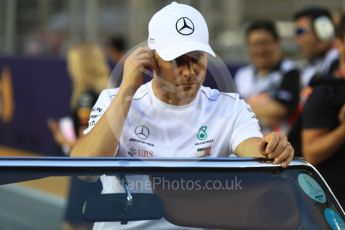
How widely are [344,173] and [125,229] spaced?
6.19 ft

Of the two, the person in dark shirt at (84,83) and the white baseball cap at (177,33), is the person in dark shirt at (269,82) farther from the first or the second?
the white baseball cap at (177,33)

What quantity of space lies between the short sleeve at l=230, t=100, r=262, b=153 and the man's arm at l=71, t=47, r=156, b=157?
1.30 feet

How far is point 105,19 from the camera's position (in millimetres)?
16625

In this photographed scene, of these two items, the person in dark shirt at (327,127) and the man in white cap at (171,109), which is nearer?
the man in white cap at (171,109)

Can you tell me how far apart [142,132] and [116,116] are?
0.15 m

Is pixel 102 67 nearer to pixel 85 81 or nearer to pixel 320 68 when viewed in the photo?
pixel 85 81

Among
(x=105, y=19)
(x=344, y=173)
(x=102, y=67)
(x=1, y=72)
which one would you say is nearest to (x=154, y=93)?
(x=344, y=173)

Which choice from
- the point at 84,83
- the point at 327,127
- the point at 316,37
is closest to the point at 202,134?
the point at 327,127

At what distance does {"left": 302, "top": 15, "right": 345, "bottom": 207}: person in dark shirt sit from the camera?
4.58 meters

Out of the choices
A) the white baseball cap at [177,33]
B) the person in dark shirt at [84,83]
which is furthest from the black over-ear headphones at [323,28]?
the white baseball cap at [177,33]

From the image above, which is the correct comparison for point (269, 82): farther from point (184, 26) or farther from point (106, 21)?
point (106, 21)

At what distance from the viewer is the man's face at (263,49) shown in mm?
6484

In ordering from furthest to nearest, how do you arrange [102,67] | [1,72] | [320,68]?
[1,72] < [102,67] < [320,68]

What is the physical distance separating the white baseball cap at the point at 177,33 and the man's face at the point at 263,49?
128 inches
